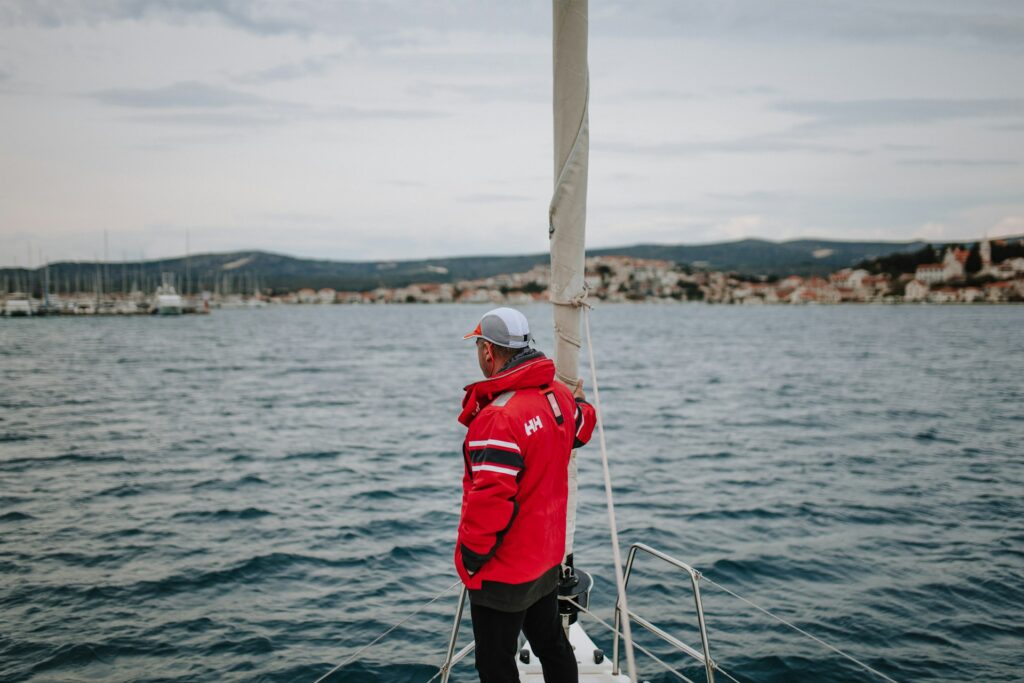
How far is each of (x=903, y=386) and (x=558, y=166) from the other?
98.3ft

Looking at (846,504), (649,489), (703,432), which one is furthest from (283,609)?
(703,432)

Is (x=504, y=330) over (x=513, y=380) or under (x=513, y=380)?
over

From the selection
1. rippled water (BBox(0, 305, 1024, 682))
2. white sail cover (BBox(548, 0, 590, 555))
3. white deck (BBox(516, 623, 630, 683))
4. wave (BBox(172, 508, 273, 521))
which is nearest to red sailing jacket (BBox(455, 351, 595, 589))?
white sail cover (BBox(548, 0, 590, 555))

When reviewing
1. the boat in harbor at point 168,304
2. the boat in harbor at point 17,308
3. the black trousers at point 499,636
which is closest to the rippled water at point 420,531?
the black trousers at point 499,636

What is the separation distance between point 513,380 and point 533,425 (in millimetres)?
201

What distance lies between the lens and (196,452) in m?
16.5

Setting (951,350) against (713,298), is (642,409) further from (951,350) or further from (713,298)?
(713,298)

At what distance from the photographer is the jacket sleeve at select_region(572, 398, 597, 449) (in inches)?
135

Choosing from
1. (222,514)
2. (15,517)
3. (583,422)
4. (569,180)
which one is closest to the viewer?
(583,422)

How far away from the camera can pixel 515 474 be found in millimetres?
2762

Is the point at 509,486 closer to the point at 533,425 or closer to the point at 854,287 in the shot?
the point at 533,425

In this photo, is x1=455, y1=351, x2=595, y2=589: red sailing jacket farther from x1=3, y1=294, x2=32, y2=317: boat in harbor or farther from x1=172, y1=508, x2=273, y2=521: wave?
x1=3, y1=294, x2=32, y2=317: boat in harbor

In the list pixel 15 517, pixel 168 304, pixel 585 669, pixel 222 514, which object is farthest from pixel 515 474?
pixel 168 304

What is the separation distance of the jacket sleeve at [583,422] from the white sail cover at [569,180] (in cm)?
35
